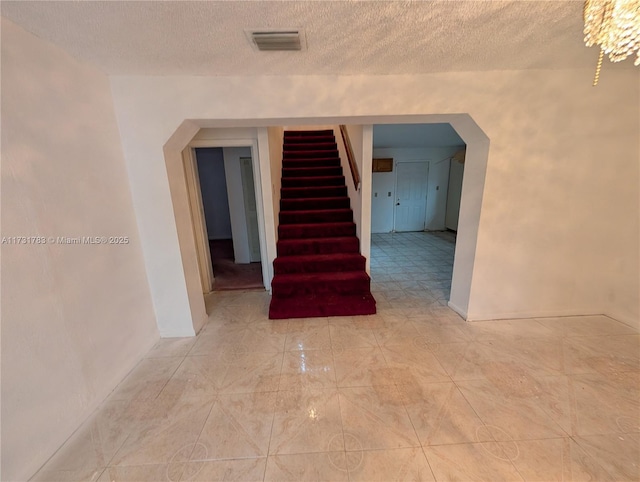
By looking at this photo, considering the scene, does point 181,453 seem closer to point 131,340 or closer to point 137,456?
point 137,456

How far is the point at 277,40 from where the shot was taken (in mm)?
1381

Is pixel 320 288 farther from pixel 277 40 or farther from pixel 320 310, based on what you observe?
pixel 277 40

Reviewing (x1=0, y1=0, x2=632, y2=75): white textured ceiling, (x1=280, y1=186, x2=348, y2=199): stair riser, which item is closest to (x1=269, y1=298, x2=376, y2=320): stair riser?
(x1=280, y1=186, x2=348, y2=199): stair riser

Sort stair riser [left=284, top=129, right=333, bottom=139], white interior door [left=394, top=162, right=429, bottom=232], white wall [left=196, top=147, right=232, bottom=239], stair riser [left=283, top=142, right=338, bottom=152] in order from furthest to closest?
white interior door [left=394, top=162, right=429, bottom=232], white wall [left=196, top=147, right=232, bottom=239], stair riser [left=284, top=129, right=333, bottom=139], stair riser [left=283, top=142, right=338, bottom=152]

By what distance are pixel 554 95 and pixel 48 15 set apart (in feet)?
10.7

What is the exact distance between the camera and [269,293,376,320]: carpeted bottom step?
99.0 inches

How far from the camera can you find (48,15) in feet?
3.72

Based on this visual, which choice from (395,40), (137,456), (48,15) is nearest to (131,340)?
(137,456)

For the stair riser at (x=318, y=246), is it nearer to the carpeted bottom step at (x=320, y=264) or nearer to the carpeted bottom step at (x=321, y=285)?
the carpeted bottom step at (x=320, y=264)

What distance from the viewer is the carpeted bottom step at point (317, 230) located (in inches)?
127

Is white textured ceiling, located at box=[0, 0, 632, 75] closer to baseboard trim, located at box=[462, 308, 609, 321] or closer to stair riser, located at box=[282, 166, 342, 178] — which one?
baseboard trim, located at box=[462, 308, 609, 321]

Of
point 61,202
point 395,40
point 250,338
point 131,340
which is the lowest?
point 250,338

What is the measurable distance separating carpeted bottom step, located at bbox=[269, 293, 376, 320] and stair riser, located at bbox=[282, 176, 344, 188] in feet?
6.76

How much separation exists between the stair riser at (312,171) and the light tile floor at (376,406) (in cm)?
264
